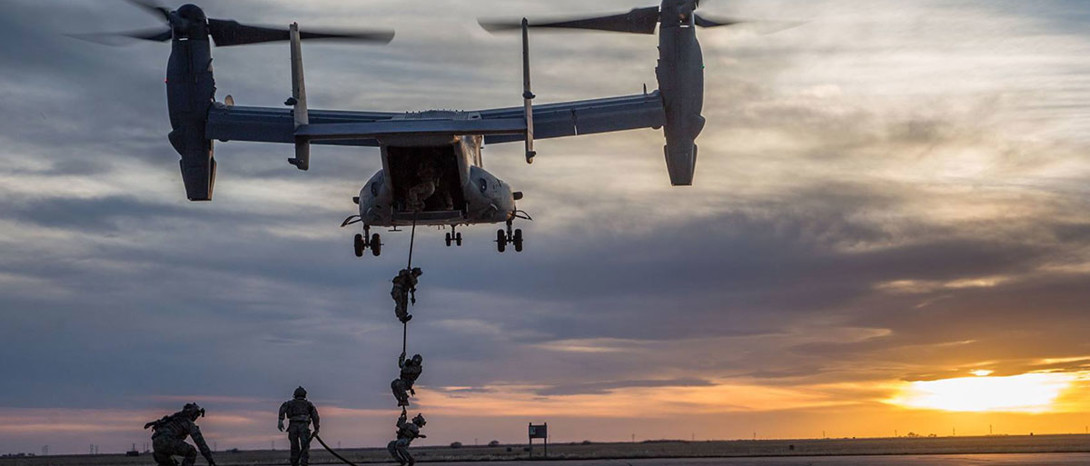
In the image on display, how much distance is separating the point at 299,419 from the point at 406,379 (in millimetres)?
2363

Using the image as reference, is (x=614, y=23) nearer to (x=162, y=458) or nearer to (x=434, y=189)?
(x=434, y=189)

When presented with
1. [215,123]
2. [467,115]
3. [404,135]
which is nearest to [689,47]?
[467,115]

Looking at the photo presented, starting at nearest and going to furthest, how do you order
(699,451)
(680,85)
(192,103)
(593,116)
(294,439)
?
(294,439), (680,85), (192,103), (593,116), (699,451)

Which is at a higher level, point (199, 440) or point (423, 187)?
point (423, 187)

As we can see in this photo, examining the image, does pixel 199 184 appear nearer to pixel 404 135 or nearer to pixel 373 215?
pixel 373 215

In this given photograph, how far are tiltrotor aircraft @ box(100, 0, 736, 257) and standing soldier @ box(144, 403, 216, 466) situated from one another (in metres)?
12.4

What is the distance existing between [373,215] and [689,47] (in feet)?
36.6

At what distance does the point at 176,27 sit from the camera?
140 ft

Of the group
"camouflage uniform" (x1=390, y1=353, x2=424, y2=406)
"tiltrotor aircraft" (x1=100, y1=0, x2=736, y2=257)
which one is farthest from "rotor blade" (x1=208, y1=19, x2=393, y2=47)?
"camouflage uniform" (x1=390, y1=353, x2=424, y2=406)

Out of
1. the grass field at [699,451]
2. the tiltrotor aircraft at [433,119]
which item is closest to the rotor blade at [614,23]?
the tiltrotor aircraft at [433,119]

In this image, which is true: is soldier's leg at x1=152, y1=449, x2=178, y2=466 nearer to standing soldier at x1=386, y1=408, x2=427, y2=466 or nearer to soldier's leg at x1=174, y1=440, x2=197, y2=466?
soldier's leg at x1=174, y1=440, x2=197, y2=466

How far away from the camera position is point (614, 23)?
145ft

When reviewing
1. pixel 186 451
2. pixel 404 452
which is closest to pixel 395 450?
pixel 404 452

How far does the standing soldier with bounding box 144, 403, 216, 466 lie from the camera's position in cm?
2392
